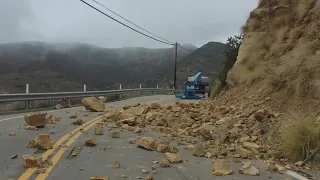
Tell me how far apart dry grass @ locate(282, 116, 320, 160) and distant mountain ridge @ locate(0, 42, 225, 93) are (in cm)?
4574

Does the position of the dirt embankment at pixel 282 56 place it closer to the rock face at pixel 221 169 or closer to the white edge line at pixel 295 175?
the white edge line at pixel 295 175

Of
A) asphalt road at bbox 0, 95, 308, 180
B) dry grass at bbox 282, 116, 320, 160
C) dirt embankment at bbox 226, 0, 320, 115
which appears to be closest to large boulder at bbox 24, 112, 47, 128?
asphalt road at bbox 0, 95, 308, 180

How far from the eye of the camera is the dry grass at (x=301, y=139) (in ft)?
32.0

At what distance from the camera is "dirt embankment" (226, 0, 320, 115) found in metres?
13.1

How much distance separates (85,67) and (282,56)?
81273 millimetres

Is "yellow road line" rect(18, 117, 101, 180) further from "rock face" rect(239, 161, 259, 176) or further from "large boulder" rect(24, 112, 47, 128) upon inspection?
"rock face" rect(239, 161, 259, 176)

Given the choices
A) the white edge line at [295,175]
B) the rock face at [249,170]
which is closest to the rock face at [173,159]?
the rock face at [249,170]

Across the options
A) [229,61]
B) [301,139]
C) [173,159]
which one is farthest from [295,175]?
[229,61]

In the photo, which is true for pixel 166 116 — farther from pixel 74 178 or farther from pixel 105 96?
pixel 105 96

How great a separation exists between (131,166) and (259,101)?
668 cm

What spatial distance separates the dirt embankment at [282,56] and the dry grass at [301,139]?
6.06 ft

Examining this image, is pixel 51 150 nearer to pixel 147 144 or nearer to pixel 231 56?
pixel 147 144

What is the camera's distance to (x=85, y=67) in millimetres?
95375

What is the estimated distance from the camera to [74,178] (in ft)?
25.6
